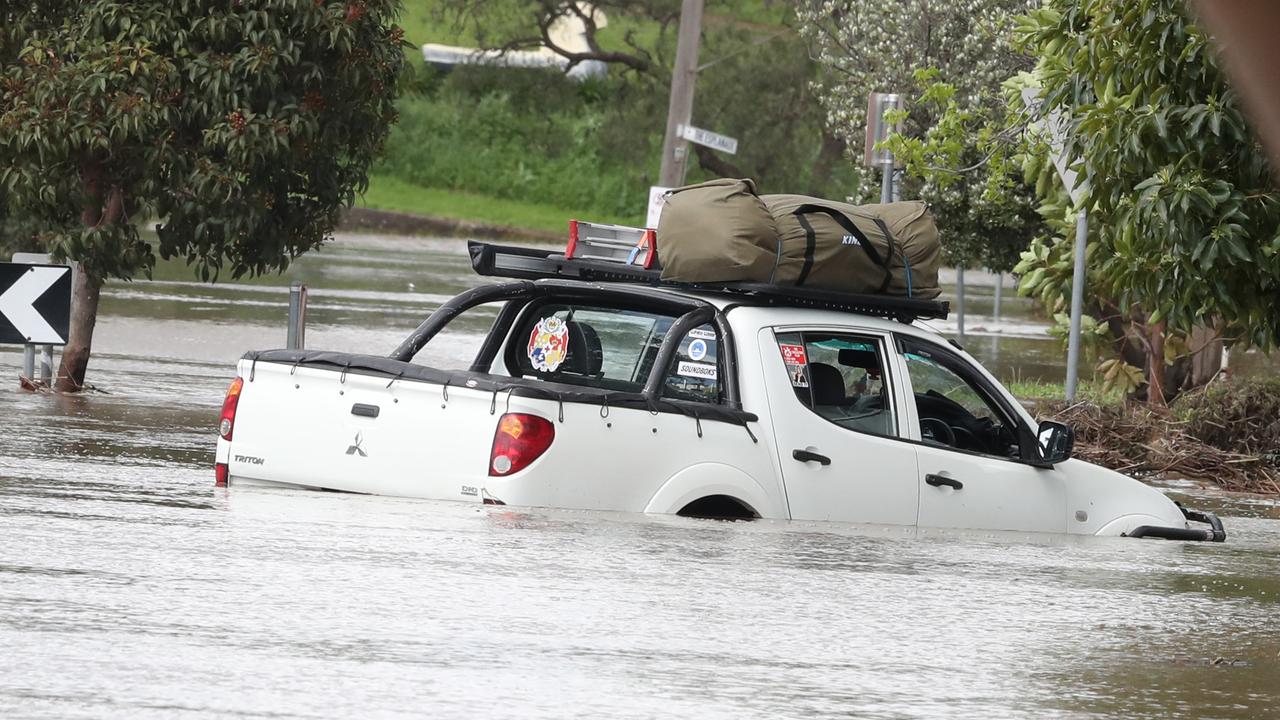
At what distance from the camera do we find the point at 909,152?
14.0 metres

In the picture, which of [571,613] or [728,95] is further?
[728,95]

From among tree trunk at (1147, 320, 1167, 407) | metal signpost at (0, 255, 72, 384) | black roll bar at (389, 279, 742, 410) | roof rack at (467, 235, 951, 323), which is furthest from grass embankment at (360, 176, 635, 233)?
roof rack at (467, 235, 951, 323)

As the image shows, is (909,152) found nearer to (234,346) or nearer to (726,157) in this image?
(234,346)

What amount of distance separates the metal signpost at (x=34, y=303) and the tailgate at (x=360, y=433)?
5797 millimetres

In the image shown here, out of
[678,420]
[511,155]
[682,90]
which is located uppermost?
[511,155]

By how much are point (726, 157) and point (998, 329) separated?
21785mm

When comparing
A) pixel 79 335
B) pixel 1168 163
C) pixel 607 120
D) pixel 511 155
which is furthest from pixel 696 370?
pixel 511 155

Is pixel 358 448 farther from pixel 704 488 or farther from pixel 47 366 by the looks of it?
pixel 47 366

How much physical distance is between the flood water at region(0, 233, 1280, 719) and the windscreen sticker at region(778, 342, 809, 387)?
0.69 metres

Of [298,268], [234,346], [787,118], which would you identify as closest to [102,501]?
[234,346]

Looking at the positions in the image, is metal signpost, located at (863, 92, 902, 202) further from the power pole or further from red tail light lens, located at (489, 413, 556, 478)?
the power pole

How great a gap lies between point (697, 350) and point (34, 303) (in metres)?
7.16

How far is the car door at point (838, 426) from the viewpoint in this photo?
8.37 m

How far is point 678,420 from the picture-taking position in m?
8.09
